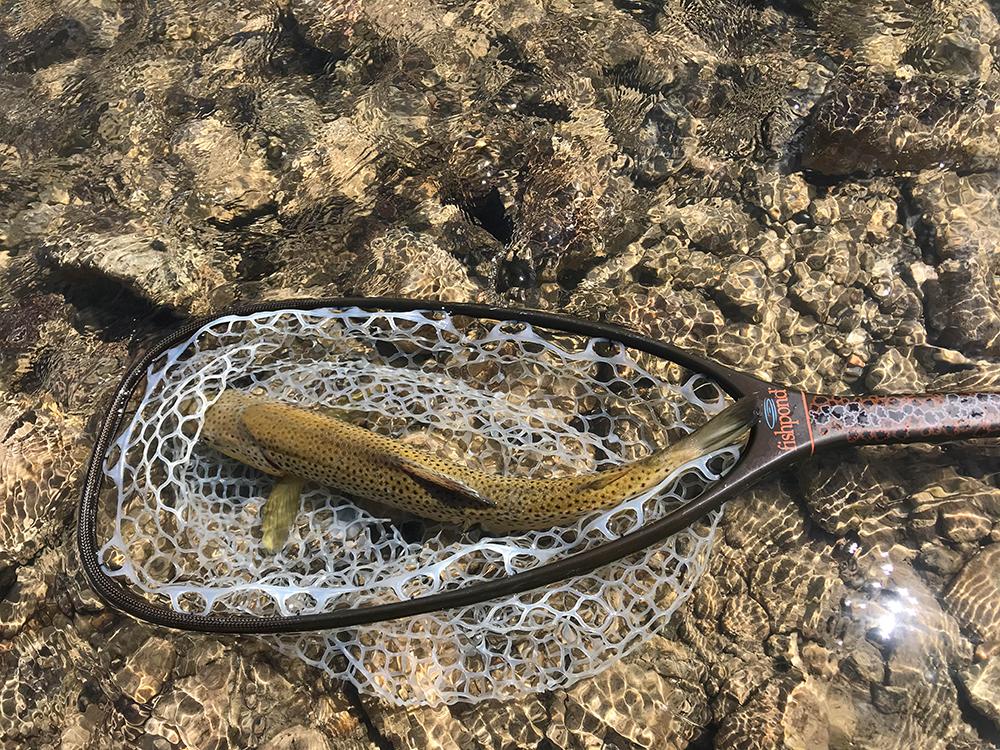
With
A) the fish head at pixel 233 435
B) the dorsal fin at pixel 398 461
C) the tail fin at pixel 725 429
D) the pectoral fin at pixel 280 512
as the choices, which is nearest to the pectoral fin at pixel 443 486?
the dorsal fin at pixel 398 461

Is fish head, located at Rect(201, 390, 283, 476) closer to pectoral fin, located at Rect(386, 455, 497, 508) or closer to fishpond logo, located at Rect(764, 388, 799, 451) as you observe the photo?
pectoral fin, located at Rect(386, 455, 497, 508)

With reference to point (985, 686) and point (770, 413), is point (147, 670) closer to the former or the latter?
point (770, 413)

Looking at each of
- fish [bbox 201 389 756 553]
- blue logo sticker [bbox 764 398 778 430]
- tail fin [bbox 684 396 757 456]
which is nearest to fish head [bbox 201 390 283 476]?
fish [bbox 201 389 756 553]

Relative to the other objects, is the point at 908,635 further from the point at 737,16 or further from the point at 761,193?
the point at 737,16

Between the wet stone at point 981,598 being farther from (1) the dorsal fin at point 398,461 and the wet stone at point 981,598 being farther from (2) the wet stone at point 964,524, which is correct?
(1) the dorsal fin at point 398,461

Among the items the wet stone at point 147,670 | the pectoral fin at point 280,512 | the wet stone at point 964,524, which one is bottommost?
the wet stone at point 964,524

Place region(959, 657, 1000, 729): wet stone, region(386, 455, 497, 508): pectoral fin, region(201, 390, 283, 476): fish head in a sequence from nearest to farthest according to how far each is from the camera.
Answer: region(386, 455, 497, 508): pectoral fin < region(959, 657, 1000, 729): wet stone < region(201, 390, 283, 476): fish head

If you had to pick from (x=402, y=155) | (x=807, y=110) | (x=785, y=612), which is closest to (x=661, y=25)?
(x=807, y=110)

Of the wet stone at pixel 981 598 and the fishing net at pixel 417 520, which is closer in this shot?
the fishing net at pixel 417 520
